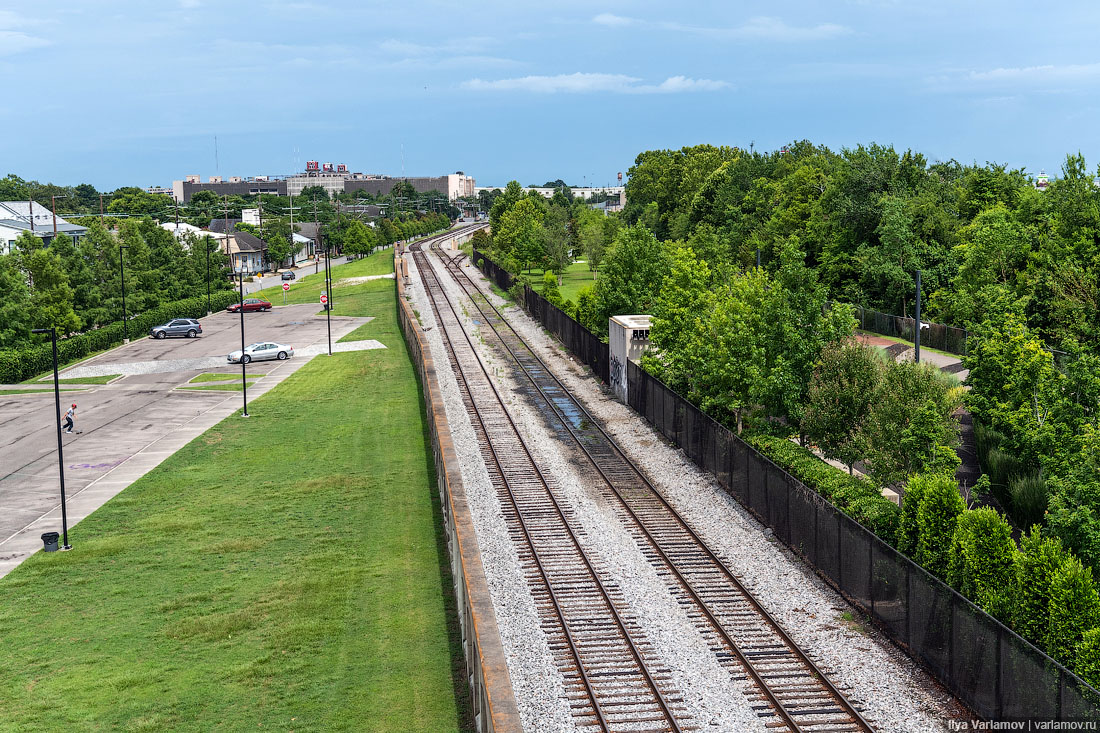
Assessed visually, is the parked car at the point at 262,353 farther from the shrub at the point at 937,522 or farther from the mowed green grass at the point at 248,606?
the shrub at the point at 937,522

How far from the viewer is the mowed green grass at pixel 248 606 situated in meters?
19.0

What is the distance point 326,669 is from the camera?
20.2 m

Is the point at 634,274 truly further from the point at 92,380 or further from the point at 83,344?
the point at 83,344

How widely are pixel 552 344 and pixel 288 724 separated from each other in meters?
48.9

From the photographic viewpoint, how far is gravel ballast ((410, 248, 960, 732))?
1780 centimetres

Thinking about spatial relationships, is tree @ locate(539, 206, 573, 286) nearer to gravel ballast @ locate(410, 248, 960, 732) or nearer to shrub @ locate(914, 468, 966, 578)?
gravel ballast @ locate(410, 248, 960, 732)

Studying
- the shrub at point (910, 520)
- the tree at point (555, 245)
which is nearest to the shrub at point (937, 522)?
the shrub at point (910, 520)

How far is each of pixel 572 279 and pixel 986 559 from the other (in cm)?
9339

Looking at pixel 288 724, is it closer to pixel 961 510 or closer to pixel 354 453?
pixel 961 510

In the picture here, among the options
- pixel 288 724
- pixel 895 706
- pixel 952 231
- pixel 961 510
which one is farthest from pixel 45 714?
pixel 952 231

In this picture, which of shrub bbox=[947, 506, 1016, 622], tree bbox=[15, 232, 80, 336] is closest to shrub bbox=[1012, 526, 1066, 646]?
shrub bbox=[947, 506, 1016, 622]

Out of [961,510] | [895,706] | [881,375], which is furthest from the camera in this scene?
[881,375]

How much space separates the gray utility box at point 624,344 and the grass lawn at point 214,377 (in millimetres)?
23865

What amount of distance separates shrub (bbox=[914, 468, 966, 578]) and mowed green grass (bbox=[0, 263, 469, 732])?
1026 centimetres
